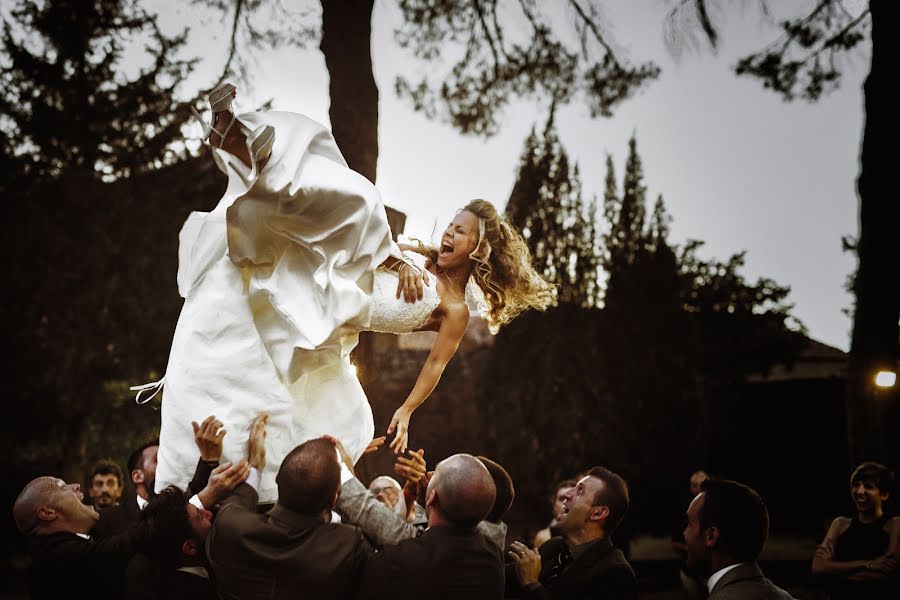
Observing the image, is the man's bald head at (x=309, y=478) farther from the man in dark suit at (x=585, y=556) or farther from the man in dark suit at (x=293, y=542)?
the man in dark suit at (x=585, y=556)

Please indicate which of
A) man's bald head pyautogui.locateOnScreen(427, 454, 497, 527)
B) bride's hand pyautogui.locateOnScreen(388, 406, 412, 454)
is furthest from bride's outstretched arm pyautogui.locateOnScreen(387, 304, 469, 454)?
man's bald head pyautogui.locateOnScreen(427, 454, 497, 527)

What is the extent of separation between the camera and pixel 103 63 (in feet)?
35.3

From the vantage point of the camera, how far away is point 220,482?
104 inches

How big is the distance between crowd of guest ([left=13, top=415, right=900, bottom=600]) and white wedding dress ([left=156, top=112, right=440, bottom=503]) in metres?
0.10

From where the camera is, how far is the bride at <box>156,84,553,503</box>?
103 inches

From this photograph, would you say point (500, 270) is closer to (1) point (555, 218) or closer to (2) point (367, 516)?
(2) point (367, 516)

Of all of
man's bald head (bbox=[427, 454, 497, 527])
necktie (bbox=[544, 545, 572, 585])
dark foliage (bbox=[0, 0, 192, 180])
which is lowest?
necktie (bbox=[544, 545, 572, 585])

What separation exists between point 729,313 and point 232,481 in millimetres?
10535

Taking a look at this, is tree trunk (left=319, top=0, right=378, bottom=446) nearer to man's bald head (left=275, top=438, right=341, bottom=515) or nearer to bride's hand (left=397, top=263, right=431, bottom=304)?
bride's hand (left=397, top=263, right=431, bottom=304)

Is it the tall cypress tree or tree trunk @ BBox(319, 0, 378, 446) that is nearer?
tree trunk @ BBox(319, 0, 378, 446)

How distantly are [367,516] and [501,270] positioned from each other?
50.8 inches

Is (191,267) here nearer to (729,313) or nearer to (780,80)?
(780,80)

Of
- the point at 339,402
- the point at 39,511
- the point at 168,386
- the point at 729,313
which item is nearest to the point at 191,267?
the point at 168,386

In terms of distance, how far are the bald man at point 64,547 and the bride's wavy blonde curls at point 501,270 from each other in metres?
1.75
